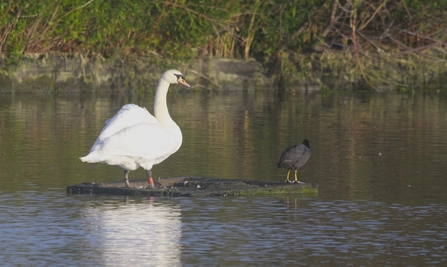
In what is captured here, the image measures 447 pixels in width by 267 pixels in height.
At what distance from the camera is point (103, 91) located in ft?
97.1

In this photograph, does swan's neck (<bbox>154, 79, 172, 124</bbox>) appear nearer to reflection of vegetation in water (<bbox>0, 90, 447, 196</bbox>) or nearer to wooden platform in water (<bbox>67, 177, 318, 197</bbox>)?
wooden platform in water (<bbox>67, 177, 318, 197</bbox>)

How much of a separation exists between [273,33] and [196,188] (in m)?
20.8

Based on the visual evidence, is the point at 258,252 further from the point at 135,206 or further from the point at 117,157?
the point at 117,157

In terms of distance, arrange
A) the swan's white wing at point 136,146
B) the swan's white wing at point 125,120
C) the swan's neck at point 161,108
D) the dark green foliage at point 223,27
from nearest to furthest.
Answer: the swan's white wing at point 136,146 → the swan's white wing at point 125,120 → the swan's neck at point 161,108 → the dark green foliage at point 223,27

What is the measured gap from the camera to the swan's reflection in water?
7.82 meters

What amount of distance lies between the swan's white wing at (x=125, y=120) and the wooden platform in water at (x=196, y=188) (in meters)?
0.49

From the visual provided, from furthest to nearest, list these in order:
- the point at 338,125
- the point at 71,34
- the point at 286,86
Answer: the point at 286,86
the point at 71,34
the point at 338,125

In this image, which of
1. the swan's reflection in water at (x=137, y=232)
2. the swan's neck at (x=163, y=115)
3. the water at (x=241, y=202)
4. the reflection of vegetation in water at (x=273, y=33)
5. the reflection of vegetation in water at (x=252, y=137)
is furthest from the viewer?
the reflection of vegetation in water at (x=273, y=33)

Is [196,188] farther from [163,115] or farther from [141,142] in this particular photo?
[163,115]

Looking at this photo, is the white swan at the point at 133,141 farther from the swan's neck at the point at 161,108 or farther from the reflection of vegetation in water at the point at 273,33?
the reflection of vegetation in water at the point at 273,33

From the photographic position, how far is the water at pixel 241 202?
809 cm

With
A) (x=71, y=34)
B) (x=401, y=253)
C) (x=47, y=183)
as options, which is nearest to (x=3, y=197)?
(x=47, y=183)

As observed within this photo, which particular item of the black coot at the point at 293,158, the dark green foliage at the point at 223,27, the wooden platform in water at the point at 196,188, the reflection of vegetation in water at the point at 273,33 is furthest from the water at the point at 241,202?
the reflection of vegetation in water at the point at 273,33

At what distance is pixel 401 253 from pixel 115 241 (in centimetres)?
209
